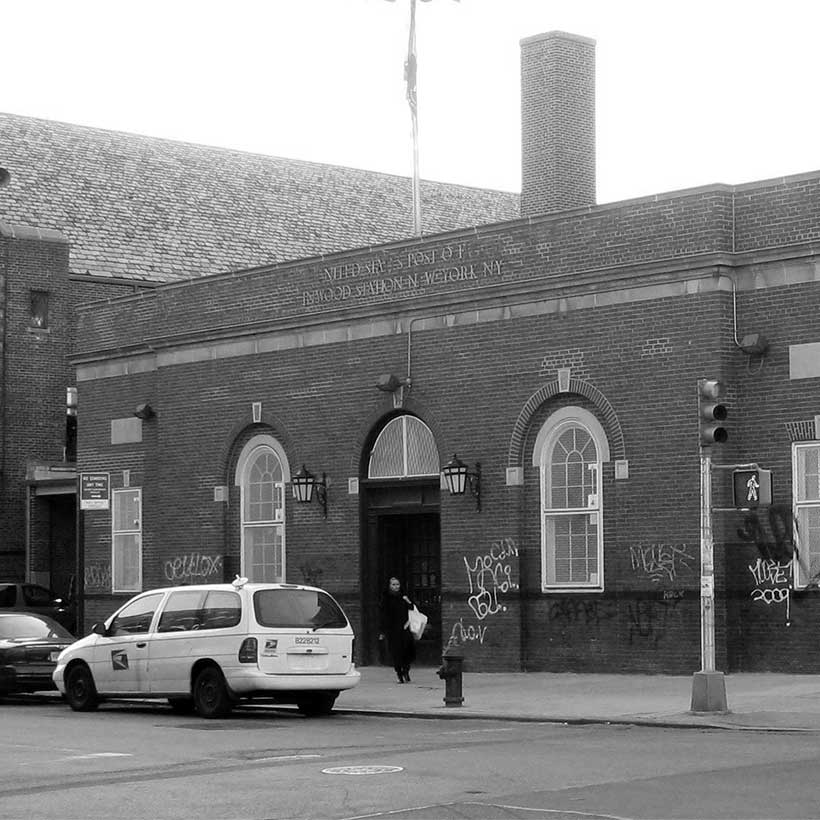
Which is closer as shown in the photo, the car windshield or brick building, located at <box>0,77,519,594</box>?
the car windshield

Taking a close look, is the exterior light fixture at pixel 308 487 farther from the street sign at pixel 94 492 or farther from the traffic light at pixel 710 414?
the traffic light at pixel 710 414

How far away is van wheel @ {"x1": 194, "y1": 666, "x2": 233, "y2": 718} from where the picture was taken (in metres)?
20.7

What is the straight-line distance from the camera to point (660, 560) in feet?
78.8

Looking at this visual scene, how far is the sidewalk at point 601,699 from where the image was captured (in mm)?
18406

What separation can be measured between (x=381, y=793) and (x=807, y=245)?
40.4 feet

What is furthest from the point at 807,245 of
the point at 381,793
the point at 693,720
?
the point at 381,793

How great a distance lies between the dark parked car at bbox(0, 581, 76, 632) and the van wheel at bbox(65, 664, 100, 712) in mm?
12746

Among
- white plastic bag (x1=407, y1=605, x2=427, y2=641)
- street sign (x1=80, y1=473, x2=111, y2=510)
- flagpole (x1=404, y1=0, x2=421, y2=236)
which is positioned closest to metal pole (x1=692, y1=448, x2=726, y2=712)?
white plastic bag (x1=407, y1=605, x2=427, y2=641)

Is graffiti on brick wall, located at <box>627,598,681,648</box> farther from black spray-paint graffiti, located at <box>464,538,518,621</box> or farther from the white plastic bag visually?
the white plastic bag

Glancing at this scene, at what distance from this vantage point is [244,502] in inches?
1197

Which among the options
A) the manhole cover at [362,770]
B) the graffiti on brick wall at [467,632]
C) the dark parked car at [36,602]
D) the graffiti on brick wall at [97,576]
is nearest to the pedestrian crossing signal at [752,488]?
the manhole cover at [362,770]

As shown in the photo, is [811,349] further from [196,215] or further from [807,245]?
[196,215]

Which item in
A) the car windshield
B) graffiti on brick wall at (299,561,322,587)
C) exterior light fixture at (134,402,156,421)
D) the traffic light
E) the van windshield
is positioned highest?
exterior light fixture at (134,402,156,421)

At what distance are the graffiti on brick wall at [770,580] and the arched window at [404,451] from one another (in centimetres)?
588
